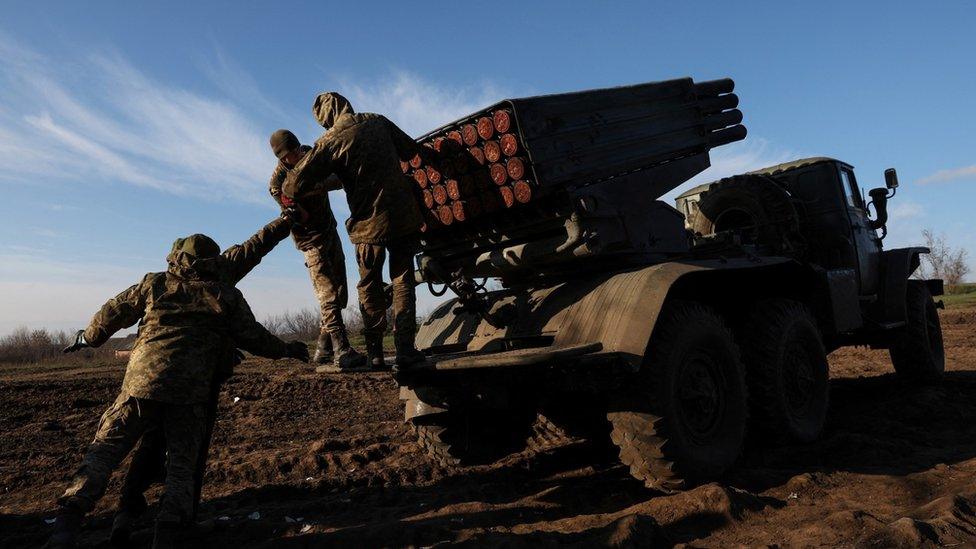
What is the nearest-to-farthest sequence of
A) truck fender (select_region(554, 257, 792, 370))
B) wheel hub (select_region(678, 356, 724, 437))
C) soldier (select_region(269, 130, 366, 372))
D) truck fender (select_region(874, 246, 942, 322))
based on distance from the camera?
truck fender (select_region(554, 257, 792, 370))
wheel hub (select_region(678, 356, 724, 437))
soldier (select_region(269, 130, 366, 372))
truck fender (select_region(874, 246, 942, 322))

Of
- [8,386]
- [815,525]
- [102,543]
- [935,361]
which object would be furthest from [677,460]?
[8,386]

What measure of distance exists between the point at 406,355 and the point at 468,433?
4.41ft

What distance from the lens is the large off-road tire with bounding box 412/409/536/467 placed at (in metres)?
5.44

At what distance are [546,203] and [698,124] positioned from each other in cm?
191

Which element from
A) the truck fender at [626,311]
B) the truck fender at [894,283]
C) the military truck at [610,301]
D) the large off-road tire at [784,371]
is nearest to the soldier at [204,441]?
the military truck at [610,301]

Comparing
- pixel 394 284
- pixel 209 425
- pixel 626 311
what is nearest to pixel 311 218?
pixel 394 284

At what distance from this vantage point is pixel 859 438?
5.47 m

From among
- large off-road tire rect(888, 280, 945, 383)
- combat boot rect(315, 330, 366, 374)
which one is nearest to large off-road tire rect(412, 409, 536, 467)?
combat boot rect(315, 330, 366, 374)

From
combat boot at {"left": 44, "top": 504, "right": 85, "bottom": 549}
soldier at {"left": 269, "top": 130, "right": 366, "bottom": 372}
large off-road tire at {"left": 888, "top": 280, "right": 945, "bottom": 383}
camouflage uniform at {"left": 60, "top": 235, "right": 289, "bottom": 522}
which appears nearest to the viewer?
combat boot at {"left": 44, "top": 504, "right": 85, "bottom": 549}

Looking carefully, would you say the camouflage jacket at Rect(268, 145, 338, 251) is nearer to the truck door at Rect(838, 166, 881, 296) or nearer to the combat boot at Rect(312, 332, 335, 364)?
the combat boot at Rect(312, 332, 335, 364)

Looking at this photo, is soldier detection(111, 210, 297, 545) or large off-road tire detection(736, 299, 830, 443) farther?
large off-road tire detection(736, 299, 830, 443)

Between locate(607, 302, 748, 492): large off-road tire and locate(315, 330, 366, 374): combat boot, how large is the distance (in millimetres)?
1573

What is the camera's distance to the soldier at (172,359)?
12.7 feet

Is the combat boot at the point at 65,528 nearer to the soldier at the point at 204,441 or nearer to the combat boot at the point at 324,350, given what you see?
the soldier at the point at 204,441
